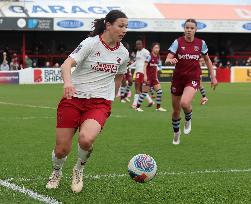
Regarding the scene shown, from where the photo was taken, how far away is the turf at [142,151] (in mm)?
8008

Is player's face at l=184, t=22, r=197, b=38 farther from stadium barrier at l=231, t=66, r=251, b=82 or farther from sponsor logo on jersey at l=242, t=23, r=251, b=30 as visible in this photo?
sponsor logo on jersey at l=242, t=23, r=251, b=30

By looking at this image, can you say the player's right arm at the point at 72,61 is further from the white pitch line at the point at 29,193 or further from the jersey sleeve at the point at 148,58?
the jersey sleeve at the point at 148,58

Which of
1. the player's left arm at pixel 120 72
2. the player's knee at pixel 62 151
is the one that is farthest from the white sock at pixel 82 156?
the player's left arm at pixel 120 72

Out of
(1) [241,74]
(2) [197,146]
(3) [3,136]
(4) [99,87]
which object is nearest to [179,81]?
(2) [197,146]

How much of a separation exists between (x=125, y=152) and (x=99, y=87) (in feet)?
12.5

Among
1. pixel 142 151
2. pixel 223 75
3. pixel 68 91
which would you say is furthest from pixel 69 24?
pixel 68 91

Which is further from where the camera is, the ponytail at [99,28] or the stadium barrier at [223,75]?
the stadium barrier at [223,75]

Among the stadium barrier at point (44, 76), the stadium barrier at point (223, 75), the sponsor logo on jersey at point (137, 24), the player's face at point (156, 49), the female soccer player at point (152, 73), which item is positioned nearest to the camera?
the female soccer player at point (152, 73)

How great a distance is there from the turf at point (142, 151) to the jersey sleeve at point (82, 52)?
1.59 meters

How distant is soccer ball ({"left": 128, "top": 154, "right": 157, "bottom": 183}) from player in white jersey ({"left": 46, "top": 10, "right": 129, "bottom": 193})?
569mm

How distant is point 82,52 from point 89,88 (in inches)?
18.3

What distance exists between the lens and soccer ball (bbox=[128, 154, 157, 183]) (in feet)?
26.8

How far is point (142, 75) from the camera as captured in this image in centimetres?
2358

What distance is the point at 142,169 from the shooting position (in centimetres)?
816
